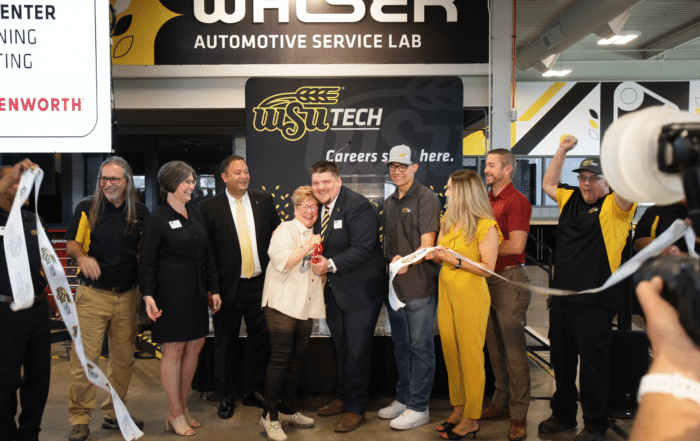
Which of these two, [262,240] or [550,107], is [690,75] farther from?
[262,240]

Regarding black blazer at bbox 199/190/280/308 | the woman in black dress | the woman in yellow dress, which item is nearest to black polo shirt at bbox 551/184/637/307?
the woman in yellow dress

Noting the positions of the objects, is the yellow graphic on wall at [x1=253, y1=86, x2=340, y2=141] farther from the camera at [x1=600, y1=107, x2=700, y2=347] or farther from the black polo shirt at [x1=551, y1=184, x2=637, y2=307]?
the camera at [x1=600, y1=107, x2=700, y2=347]

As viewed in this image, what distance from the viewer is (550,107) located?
41.1ft

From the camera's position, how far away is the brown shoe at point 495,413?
3.63m

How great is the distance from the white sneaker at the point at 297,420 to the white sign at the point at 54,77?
2069 mm

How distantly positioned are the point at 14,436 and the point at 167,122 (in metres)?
6.91

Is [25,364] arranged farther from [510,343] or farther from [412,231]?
[510,343]

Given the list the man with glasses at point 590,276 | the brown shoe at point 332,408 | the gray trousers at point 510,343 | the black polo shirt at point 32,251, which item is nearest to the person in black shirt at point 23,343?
the black polo shirt at point 32,251

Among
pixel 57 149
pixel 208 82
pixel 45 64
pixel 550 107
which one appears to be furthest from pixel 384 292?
pixel 550 107

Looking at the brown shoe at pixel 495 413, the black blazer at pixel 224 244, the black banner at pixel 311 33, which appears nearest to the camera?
the brown shoe at pixel 495 413

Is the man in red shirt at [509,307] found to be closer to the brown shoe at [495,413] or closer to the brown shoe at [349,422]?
the brown shoe at [495,413]

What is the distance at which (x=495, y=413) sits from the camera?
365cm

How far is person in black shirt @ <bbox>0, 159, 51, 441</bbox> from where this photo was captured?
107 inches

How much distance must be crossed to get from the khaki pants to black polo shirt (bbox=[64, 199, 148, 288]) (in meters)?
0.10
